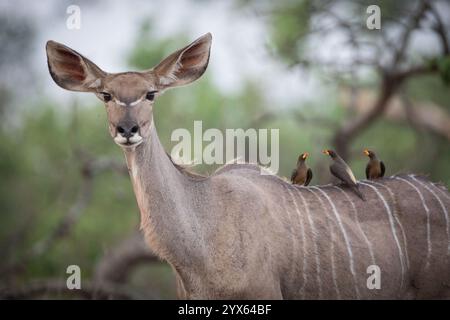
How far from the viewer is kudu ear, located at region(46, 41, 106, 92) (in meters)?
4.19

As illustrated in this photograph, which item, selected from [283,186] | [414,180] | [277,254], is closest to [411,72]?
[414,180]

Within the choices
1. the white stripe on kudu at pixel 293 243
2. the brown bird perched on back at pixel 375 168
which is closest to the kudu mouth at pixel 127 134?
the white stripe on kudu at pixel 293 243

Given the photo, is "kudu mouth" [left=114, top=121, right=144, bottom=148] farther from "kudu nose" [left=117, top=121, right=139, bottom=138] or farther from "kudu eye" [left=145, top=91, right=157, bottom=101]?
"kudu eye" [left=145, top=91, right=157, bottom=101]

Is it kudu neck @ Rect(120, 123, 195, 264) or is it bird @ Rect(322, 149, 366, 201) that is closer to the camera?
kudu neck @ Rect(120, 123, 195, 264)

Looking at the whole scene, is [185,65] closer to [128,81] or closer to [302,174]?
[128,81]

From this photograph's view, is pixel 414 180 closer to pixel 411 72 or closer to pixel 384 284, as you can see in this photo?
pixel 384 284

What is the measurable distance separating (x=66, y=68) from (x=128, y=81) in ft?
1.63

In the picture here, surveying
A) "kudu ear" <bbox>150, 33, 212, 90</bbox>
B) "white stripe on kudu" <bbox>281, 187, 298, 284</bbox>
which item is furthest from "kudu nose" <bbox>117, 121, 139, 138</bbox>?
"white stripe on kudu" <bbox>281, 187, 298, 284</bbox>

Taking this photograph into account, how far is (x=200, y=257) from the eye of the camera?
13.3 feet

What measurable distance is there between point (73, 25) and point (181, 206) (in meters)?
2.05

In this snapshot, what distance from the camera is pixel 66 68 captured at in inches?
168

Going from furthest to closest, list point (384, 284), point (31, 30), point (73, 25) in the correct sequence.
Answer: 1. point (31, 30)
2. point (73, 25)
3. point (384, 284)

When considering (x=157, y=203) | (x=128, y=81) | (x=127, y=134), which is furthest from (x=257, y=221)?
(x=128, y=81)

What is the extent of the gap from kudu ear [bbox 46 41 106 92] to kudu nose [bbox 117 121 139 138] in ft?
1.57
